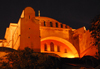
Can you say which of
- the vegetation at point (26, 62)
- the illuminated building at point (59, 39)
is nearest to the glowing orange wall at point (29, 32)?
the illuminated building at point (59, 39)

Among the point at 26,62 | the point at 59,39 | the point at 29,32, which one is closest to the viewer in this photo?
the point at 26,62

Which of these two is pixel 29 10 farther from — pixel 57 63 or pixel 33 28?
pixel 57 63

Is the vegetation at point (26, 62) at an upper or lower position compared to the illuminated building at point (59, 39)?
lower

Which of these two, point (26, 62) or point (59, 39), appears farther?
point (59, 39)

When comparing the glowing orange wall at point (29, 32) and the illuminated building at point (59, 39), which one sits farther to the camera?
the illuminated building at point (59, 39)

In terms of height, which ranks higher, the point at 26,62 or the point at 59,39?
the point at 59,39

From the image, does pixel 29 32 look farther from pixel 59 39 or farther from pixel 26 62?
pixel 26 62

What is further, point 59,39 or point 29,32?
point 59,39

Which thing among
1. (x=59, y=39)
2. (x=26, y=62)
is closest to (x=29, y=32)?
(x=59, y=39)

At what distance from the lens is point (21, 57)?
12.9 metres

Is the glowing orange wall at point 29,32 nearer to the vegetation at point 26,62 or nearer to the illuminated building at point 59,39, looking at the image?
the illuminated building at point 59,39

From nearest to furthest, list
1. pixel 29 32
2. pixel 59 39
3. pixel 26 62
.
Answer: pixel 26 62, pixel 29 32, pixel 59 39

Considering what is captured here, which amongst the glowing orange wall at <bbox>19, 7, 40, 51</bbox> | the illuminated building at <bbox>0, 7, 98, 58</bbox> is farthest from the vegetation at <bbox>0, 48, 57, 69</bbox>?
the illuminated building at <bbox>0, 7, 98, 58</bbox>

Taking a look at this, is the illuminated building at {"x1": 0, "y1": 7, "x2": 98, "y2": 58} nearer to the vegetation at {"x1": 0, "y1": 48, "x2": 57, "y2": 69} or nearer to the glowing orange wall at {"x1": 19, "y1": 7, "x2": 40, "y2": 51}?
the glowing orange wall at {"x1": 19, "y1": 7, "x2": 40, "y2": 51}
